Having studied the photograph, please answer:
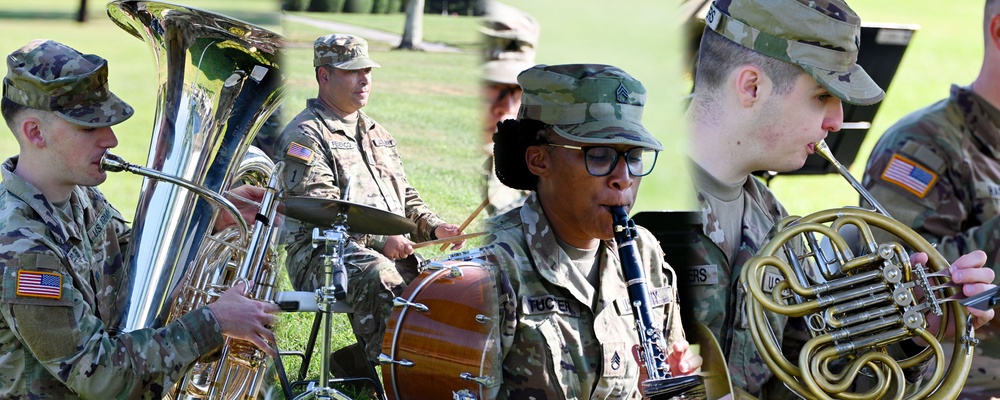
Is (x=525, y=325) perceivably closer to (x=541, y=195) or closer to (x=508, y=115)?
(x=541, y=195)

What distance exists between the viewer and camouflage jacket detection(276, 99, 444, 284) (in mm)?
1988

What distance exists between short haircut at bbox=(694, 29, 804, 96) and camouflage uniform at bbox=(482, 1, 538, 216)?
779 mm

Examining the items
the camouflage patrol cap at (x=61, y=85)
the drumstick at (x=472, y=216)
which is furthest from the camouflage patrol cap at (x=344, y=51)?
the camouflage patrol cap at (x=61, y=85)

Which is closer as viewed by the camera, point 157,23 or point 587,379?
point 587,379

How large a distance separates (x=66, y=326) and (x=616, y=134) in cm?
160

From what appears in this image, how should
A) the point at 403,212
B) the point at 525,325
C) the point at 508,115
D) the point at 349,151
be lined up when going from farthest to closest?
the point at 349,151 < the point at 508,115 < the point at 525,325 < the point at 403,212

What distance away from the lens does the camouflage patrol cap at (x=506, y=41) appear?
1.71 metres

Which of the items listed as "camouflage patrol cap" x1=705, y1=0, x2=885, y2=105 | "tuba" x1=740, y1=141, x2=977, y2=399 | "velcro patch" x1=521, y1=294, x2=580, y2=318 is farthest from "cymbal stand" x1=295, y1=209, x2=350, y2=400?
"camouflage patrol cap" x1=705, y1=0, x2=885, y2=105

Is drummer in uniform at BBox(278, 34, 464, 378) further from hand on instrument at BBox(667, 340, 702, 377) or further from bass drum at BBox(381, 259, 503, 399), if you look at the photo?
hand on instrument at BBox(667, 340, 702, 377)

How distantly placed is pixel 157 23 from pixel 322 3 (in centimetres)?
170

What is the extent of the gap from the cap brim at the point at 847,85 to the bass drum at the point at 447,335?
3.45 ft

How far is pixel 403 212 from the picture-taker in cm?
202

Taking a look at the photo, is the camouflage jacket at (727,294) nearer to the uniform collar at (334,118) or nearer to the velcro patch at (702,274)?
the velcro patch at (702,274)

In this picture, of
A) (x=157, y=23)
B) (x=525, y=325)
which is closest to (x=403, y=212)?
(x=525, y=325)
